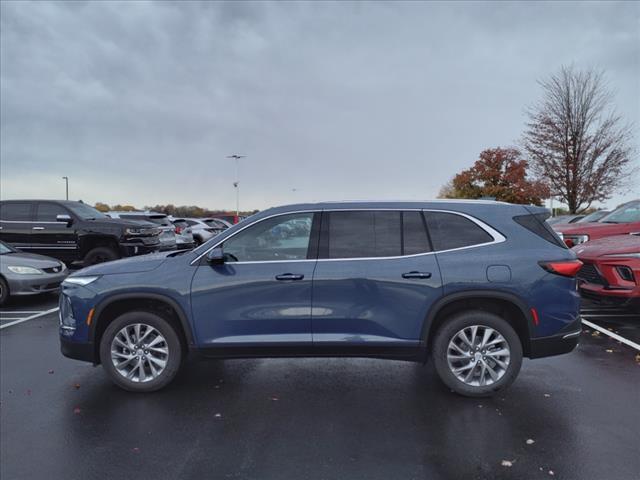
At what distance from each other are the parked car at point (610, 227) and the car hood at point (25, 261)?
1101cm

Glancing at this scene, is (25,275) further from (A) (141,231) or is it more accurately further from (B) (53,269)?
(A) (141,231)

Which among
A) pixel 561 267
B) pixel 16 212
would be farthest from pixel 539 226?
pixel 16 212

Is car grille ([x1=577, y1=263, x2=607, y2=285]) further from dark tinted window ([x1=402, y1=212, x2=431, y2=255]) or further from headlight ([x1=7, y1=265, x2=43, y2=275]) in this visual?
headlight ([x1=7, y1=265, x2=43, y2=275])

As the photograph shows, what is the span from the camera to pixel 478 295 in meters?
4.11

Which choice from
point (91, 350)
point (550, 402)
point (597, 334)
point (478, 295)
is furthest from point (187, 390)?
point (597, 334)

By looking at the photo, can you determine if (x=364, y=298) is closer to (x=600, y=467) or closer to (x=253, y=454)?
(x=253, y=454)

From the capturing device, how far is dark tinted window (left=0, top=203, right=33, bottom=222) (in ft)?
40.1

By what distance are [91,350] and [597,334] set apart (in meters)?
6.44

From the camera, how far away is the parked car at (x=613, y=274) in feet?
21.2

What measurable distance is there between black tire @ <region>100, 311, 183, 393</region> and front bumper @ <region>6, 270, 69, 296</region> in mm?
5673

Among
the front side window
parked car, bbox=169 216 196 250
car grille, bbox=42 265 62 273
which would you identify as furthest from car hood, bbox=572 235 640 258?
parked car, bbox=169 216 196 250

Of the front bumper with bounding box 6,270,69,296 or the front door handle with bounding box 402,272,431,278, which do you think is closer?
the front door handle with bounding box 402,272,431,278

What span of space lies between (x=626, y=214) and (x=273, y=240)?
9.43 metres

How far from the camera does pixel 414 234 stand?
4285mm
